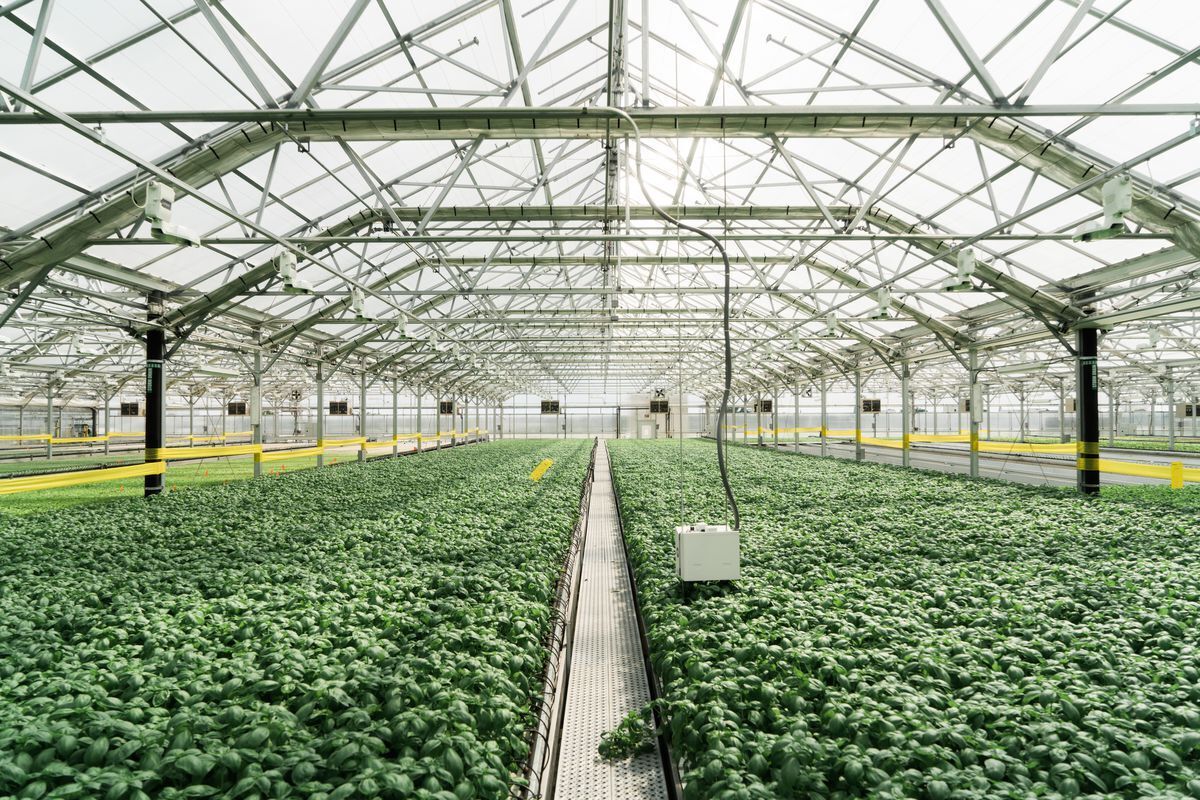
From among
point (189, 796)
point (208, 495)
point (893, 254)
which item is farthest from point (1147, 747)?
point (208, 495)

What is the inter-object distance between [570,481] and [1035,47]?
12474mm

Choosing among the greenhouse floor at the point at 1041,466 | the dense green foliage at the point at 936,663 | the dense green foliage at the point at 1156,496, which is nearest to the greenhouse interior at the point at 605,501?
the dense green foliage at the point at 936,663

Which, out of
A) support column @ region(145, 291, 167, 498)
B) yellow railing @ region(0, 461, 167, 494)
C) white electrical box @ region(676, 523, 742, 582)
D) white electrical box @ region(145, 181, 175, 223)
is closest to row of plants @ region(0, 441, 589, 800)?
white electrical box @ region(676, 523, 742, 582)

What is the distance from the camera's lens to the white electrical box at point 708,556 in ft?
18.8

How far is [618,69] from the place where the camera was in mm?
9797

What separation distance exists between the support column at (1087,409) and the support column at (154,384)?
76.1 feet

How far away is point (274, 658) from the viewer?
13.1 feet

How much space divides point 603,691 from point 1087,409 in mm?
15221

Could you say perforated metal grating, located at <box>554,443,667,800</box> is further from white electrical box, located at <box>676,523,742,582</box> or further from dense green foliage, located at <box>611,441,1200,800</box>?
white electrical box, located at <box>676,523,742,582</box>

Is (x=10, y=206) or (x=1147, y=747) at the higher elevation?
(x=10, y=206)

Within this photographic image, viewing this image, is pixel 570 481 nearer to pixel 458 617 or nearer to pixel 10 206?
pixel 458 617

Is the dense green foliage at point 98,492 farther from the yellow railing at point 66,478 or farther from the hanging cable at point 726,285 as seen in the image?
the hanging cable at point 726,285

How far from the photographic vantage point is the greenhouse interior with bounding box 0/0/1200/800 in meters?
3.15

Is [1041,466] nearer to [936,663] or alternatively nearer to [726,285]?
[936,663]
